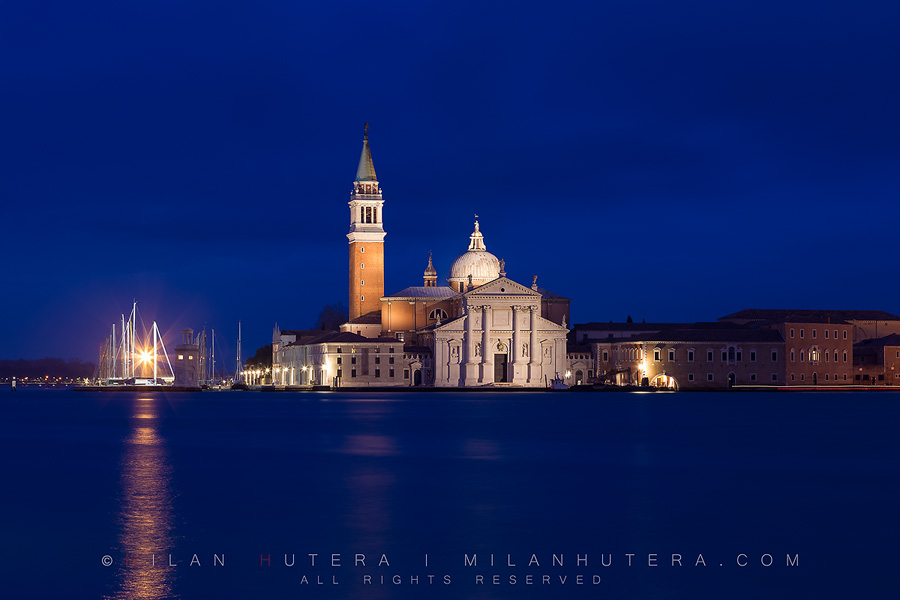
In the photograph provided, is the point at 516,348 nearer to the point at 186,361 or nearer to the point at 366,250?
the point at 366,250

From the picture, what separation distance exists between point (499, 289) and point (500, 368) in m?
6.12

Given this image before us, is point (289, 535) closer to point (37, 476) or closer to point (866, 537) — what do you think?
point (866, 537)

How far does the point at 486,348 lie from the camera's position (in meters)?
85.0

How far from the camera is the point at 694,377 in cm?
8544

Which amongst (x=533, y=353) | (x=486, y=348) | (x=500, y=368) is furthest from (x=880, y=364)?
(x=486, y=348)

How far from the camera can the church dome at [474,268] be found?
95000 millimetres

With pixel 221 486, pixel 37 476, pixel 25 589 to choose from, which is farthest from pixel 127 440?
pixel 25 589

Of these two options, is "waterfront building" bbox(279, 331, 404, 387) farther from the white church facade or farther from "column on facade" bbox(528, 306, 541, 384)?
"column on facade" bbox(528, 306, 541, 384)

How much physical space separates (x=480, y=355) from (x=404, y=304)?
8181 millimetres

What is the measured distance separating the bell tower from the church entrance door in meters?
11.3

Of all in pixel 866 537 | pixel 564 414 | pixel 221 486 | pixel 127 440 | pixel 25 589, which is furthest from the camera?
pixel 564 414

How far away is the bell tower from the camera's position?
9369 cm

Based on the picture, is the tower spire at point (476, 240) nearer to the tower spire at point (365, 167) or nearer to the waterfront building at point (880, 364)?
the tower spire at point (365, 167)

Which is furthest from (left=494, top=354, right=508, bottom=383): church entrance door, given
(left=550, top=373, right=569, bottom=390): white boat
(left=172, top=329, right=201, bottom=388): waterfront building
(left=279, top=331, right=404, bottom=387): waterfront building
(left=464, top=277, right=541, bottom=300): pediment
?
(left=172, top=329, right=201, bottom=388): waterfront building
